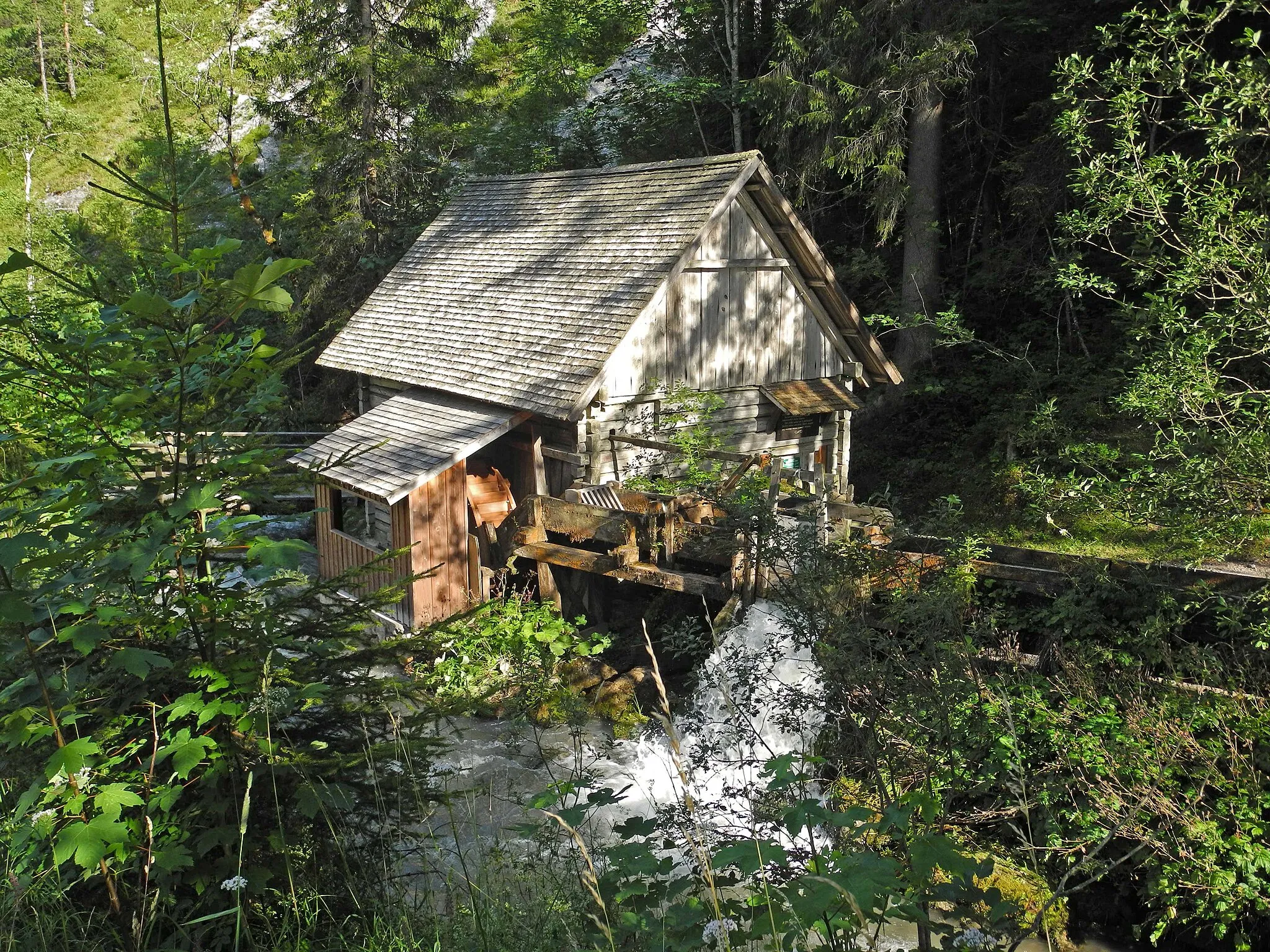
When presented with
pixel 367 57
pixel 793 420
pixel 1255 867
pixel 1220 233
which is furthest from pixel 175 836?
pixel 367 57

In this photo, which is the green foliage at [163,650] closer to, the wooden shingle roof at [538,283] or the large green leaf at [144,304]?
the large green leaf at [144,304]

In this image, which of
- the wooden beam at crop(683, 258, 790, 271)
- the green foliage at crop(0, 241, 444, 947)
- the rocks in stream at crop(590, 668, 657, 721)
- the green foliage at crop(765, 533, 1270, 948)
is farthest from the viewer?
the wooden beam at crop(683, 258, 790, 271)

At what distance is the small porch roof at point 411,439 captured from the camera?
12219 mm

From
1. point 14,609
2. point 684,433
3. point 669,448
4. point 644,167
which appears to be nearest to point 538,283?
point 644,167

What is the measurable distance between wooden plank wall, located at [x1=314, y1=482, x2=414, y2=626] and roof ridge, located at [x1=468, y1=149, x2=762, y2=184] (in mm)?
6633

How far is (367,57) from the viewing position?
21828 mm

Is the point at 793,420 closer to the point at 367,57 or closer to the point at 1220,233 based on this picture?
the point at 1220,233

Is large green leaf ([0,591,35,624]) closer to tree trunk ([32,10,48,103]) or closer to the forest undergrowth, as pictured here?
the forest undergrowth

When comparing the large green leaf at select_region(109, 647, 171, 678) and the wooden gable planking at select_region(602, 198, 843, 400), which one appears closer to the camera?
the large green leaf at select_region(109, 647, 171, 678)

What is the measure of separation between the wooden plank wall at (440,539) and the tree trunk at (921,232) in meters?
9.05

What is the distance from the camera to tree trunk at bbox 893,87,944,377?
17531 millimetres

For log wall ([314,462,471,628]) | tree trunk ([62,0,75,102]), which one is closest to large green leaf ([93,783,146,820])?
log wall ([314,462,471,628])

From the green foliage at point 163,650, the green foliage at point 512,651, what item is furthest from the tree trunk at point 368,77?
the green foliage at point 163,650

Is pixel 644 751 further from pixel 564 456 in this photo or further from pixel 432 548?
pixel 564 456
